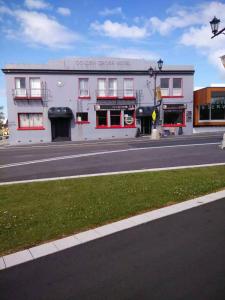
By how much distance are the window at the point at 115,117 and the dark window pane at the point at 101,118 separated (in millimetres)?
717

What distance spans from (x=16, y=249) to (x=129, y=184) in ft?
16.8

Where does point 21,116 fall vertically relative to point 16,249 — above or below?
above

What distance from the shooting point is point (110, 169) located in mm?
12914

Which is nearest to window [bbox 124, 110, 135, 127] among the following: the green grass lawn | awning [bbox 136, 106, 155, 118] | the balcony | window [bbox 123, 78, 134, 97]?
awning [bbox 136, 106, 155, 118]

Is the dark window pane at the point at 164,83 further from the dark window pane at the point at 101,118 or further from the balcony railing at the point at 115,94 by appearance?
the dark window pane at the point at 101,118

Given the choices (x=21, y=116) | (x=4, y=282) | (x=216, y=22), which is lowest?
(x=4, y=282)

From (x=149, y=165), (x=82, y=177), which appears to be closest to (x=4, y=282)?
(x=82, y=177)

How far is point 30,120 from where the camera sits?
31.7 metres

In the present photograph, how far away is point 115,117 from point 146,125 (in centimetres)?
401

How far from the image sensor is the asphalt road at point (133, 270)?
3.70 meters

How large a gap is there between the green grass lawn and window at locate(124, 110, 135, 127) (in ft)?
72.8

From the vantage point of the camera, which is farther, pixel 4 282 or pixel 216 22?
pixel 216 22

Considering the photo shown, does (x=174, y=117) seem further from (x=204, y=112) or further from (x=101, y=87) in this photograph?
(x=101, y=87)

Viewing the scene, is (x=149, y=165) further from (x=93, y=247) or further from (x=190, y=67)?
(x=190, y=67)
